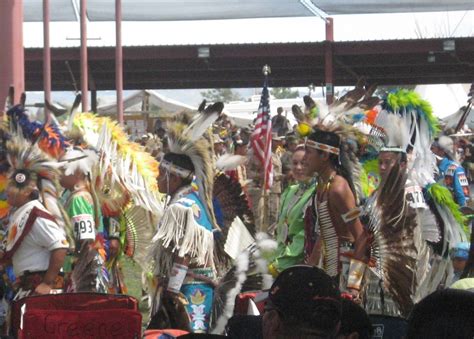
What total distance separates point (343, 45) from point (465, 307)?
16.8m

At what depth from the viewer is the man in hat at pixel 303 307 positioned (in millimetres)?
2527

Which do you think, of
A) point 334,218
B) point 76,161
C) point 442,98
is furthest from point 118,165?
point 442,98

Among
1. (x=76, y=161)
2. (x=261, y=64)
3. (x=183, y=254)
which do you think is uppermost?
(x=261, y=64)

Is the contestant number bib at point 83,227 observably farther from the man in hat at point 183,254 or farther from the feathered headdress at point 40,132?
the man in hat at point 183,254

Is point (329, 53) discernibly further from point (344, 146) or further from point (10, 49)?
point (344, 146)

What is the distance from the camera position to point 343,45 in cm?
1917

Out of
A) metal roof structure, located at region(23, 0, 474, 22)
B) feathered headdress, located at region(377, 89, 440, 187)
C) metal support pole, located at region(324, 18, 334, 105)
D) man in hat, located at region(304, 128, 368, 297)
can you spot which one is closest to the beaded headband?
man in hat, located at region(304, 128, 368, 297)

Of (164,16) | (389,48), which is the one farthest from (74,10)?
(389,48)

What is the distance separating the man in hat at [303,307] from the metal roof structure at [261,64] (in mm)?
16722

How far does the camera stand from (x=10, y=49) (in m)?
9.05

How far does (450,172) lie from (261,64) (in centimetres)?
1161

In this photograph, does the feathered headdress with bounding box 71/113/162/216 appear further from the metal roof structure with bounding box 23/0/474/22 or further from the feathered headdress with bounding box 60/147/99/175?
the metal roof structure with bounding box 23/0/474/22

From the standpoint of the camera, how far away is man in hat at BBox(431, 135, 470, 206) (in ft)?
31.1


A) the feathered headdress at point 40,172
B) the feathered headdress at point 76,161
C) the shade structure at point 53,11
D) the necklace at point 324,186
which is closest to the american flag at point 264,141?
the feathered headdress at point 76,161
